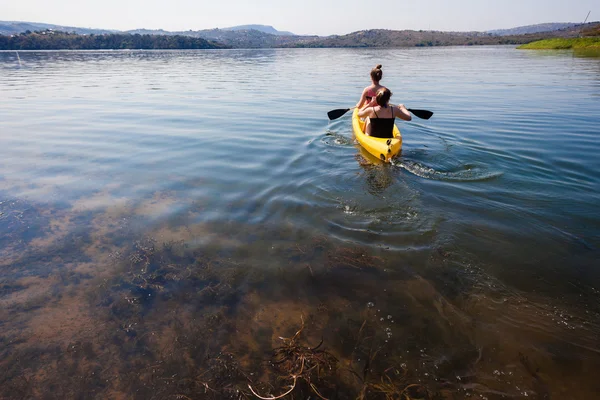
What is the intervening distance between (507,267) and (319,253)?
8.31 feet

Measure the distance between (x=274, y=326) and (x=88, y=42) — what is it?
14145 cm

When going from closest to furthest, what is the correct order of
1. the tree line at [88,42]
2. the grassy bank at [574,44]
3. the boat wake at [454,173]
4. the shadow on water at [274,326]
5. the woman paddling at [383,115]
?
1. the shadow on water at [274,326]
2. the boat wake at [454,173]
3. the woman paddling at [383,115]
4. the grassy bank at [574,44]
5. the tree line at [88,42]

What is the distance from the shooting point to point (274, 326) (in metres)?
3.61

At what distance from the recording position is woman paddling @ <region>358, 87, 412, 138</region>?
8.35m

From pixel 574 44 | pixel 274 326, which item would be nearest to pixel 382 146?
pixel 274 326

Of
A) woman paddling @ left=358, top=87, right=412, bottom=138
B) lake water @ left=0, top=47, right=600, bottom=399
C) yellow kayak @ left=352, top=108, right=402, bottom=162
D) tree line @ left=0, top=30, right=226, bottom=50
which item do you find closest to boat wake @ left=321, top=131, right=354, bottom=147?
lake water @ left=0, top=47, right=600, bottom=399

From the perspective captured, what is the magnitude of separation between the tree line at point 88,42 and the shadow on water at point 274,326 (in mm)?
132633

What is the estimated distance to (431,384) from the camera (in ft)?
9.64

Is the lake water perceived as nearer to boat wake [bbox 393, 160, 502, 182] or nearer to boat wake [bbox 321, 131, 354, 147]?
boat wake [bbox 393, 160, 502, 182]

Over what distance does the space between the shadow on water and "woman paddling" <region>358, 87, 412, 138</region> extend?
4810 millimetres

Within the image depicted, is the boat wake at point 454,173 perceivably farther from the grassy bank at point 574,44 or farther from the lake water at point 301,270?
the grassy bank at point 574,44

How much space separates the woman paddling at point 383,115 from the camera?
835cm

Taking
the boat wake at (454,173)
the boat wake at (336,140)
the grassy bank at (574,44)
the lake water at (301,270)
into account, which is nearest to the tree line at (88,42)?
the grassy bank at (574,44)

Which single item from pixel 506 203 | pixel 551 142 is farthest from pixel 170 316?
pixel 551 142
